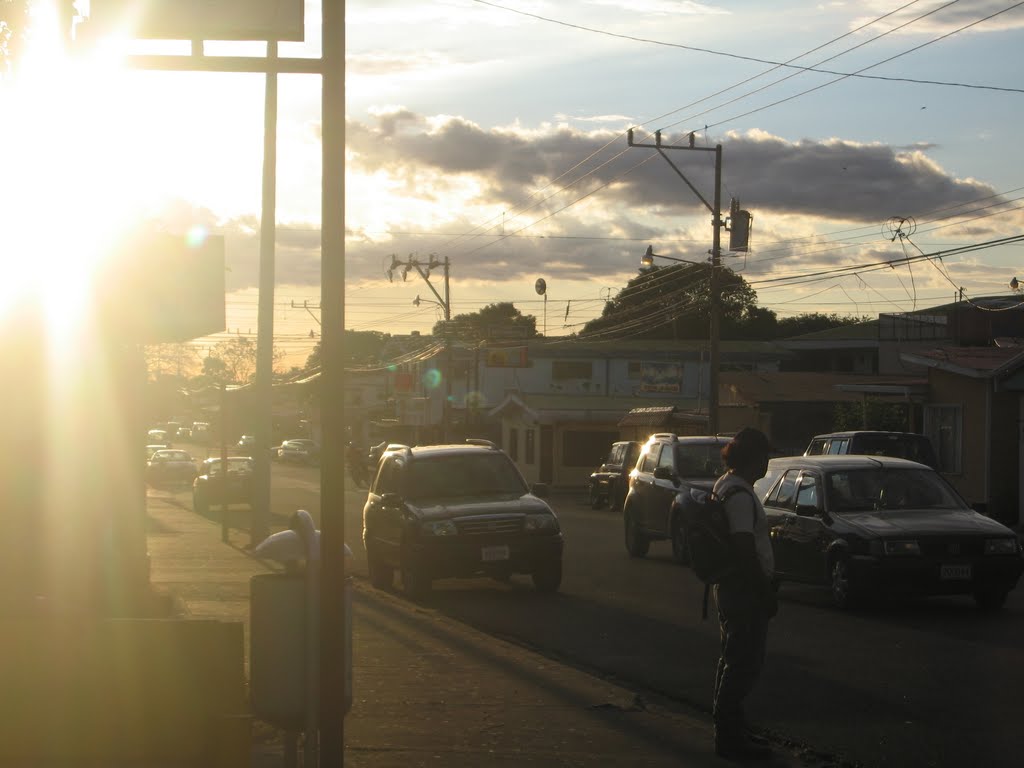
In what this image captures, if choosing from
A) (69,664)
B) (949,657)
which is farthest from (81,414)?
(949,657)

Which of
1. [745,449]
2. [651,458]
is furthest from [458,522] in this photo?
[745,449]

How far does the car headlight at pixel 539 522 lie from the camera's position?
17.0 meters

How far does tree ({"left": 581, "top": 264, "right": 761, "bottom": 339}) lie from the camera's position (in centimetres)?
9681

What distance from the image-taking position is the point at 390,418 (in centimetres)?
9894

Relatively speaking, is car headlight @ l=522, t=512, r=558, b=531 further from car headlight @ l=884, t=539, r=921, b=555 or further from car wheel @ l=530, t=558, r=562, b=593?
car headlight @ l=884, t=539, r=921, b=555

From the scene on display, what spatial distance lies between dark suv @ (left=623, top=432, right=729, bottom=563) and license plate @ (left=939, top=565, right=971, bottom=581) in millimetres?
7505

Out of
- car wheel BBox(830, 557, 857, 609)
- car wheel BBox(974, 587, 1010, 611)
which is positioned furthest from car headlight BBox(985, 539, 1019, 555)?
car wheel BBox(830, 557, 857, 609)

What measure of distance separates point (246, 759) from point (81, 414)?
197 inches

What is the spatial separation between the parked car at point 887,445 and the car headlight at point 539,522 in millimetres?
10864

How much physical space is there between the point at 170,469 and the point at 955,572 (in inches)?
2036

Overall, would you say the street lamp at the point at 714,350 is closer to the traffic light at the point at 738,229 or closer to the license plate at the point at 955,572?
the traffic light at the point at 738,229

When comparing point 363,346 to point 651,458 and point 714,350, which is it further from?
point 651,458

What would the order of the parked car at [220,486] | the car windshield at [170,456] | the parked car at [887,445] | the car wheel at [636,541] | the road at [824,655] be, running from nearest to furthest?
the road at [824,655] → the car wheel at [636,541] → the parked car at [887,445] → the parked car at [220,486] → the car windshield at [170,456]

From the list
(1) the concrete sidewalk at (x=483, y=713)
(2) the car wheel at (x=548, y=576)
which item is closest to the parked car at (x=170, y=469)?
(2) the car wheel at (x=548, y=576)
